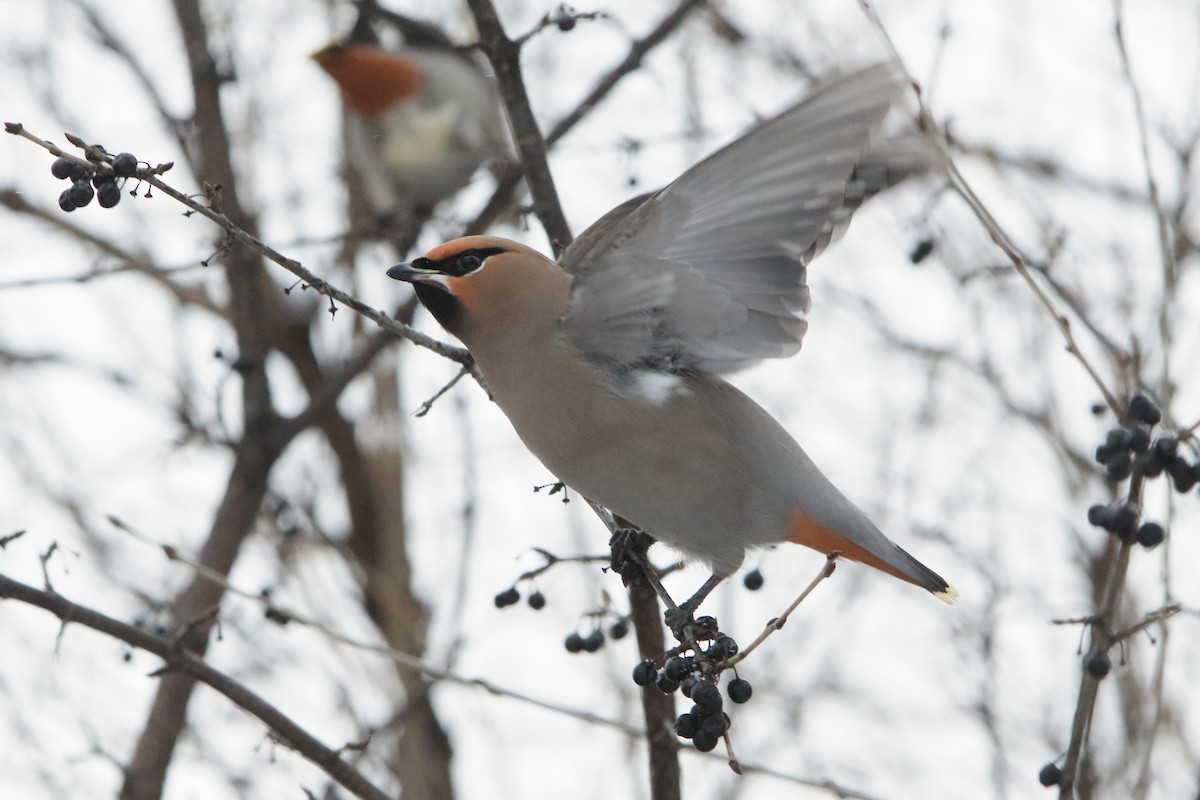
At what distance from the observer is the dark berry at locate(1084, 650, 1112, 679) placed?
7.77 feet

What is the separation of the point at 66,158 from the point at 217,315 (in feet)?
11.9

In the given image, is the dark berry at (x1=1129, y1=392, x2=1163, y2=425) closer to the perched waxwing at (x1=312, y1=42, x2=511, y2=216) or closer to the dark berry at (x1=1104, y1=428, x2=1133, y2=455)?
the dark berry at (x1=1104, y1=428, x2=1133, y2=455)

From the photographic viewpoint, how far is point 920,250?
437cm

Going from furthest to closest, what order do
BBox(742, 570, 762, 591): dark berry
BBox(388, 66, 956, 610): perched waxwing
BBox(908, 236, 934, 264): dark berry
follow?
BBox(908, 236, 934, 264): dark berry
BBox(742, 570, 762, 591): dark berry
BBox(388, 66, 956, 610): perched waxwing

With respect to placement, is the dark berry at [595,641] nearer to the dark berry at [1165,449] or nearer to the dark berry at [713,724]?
the dark berry at [713,724]

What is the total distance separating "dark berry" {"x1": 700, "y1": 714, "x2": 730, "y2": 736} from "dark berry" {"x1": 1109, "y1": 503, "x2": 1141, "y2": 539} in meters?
0.76

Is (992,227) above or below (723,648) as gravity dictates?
above

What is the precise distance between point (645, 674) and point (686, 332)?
774mm

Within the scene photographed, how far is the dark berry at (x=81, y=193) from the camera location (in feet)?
8.02

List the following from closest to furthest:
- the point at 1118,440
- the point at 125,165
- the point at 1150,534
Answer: the point at 125,165 → the point at 1118,440 → the point at 1150,534

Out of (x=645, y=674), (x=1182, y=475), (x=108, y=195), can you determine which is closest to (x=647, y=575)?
(x=645, y=674)

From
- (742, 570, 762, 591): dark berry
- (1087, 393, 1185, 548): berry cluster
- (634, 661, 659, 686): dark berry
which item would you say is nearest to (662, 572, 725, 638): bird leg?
(634, 661, 659, 686): dark berry

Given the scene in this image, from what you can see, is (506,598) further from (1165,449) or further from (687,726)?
(1165,449)

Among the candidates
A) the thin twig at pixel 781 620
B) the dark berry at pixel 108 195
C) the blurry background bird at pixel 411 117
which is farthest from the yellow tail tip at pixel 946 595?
Answer: the blurry background bird at pixel 411 117
